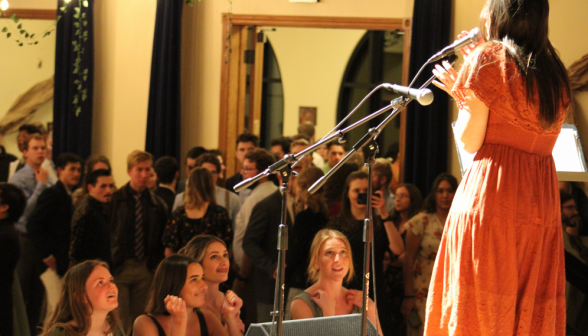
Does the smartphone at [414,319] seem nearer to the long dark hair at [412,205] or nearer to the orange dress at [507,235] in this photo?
the long dark hair at [412,205]

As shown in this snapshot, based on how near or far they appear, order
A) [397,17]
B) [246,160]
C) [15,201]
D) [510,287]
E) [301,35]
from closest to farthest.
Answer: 1. [510,287]
2. [15,201]
3. [246,160]
4. [397,17]
5. [301,35]

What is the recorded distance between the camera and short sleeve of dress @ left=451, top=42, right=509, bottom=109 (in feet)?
5.95

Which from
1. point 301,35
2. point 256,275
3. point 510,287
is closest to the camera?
point 510,287

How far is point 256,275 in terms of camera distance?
3965 mm

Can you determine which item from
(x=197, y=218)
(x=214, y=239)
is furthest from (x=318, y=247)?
(x=197, y=218)

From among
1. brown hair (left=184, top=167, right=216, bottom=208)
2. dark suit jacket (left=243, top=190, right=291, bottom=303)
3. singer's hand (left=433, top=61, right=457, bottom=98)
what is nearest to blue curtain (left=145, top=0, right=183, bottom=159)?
brown hair (left=184, top=167, right=216, bottom=208)

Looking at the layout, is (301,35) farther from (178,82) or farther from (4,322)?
(4,322)

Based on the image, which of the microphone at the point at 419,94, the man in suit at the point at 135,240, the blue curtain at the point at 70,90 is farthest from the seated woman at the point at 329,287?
the blue curtain at the point at 70,90

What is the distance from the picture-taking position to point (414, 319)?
165 inches

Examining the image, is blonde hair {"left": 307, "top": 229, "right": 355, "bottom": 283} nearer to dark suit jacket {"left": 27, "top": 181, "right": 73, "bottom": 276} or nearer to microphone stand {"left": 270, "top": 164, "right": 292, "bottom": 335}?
microphone stand {"left": 270, "top": 164, "right": 292, "bottom": 335}

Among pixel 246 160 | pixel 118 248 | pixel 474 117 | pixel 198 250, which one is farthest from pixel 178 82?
pixel 474 117

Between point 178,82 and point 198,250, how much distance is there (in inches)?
105

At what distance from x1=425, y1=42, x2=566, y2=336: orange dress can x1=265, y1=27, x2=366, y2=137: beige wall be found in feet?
22.9

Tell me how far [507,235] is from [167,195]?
10.1 feet
